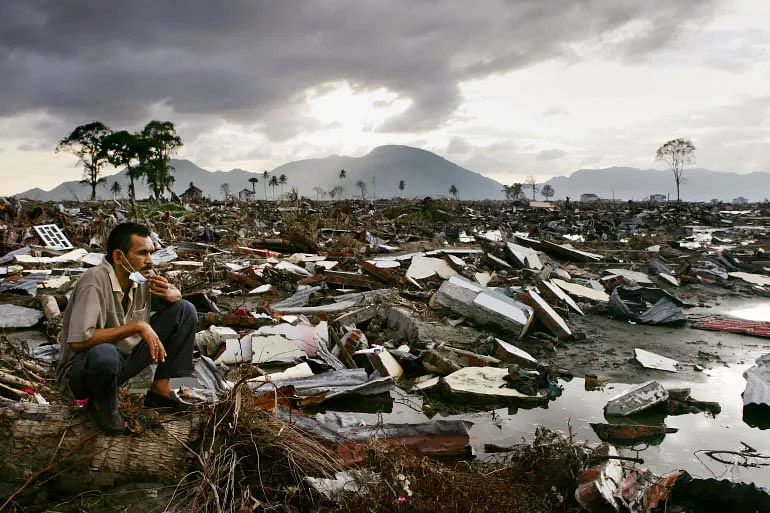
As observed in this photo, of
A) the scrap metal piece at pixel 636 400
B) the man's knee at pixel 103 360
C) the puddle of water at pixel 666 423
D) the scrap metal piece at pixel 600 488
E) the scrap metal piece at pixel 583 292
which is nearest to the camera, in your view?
the man's knee at pixel 103 360

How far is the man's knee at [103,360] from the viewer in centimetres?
225

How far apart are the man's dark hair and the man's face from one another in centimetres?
2

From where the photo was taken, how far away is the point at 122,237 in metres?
2.52

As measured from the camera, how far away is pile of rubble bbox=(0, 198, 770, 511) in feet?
12.7

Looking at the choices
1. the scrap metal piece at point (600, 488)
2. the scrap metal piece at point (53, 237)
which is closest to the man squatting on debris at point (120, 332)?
the scrap metal piece at point (600, 488)

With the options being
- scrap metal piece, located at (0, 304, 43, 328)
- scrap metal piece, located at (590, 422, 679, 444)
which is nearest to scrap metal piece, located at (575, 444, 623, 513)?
scrap metal piece, located at (590, 422, 679, 444)

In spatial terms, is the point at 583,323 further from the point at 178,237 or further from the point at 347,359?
the point at 178,237

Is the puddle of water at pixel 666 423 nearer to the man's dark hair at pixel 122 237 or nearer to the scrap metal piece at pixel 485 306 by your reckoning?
the scrap metal piece at pixel 485 306

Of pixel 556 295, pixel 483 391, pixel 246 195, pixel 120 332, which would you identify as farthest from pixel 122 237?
pixel 246 195

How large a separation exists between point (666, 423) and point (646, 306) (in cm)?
355

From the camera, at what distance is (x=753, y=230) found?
19.2m

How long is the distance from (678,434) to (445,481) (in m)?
2.03

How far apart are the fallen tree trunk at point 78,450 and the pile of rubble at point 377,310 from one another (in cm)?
49

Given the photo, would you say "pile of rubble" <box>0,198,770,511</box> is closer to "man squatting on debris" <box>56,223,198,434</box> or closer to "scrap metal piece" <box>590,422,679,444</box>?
"scrap metal piece" <box>590,422,679,444</box>
